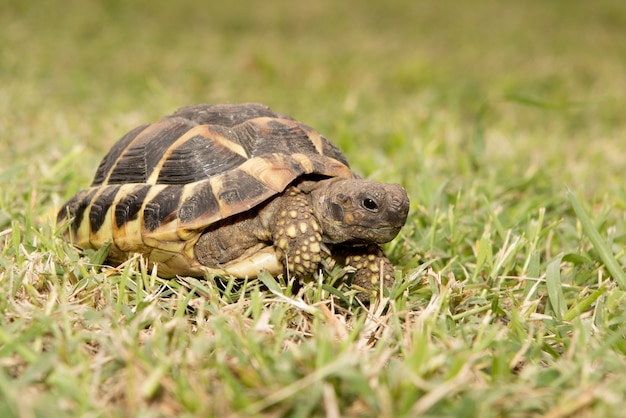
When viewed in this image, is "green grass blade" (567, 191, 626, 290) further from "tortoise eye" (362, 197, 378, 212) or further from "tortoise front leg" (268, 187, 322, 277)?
"tortoise front leg" (268, 187, 322, 277)

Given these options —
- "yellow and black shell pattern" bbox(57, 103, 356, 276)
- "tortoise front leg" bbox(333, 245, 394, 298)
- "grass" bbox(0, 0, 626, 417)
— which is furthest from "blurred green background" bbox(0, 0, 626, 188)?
"tortoise front leg" bbox(333, 245, 394, 298)

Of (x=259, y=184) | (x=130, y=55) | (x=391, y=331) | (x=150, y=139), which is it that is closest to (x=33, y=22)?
(x=130, y=55)

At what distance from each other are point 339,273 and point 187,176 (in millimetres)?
677

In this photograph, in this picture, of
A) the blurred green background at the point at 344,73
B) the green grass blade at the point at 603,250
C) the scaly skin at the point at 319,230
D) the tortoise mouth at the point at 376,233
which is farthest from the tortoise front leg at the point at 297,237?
the blurred green background at the point at 344,73

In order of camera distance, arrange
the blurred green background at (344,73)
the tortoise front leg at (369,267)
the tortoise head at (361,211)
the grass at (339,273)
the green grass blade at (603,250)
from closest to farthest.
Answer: the grass at (339,273), the tortoise head at (361,211), the tortoise front leg at (369,267), the green grass blade at (603,250), the blurred green background at (344,73)

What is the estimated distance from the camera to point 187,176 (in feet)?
7.22

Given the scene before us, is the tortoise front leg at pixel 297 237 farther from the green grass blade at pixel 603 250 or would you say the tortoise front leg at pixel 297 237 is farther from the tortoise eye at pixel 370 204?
the green grass blade at pixel 603 250

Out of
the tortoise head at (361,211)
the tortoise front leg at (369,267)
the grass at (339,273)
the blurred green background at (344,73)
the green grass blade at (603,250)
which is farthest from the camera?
the blurred green background at (344,73)

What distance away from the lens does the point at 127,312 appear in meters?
1.80

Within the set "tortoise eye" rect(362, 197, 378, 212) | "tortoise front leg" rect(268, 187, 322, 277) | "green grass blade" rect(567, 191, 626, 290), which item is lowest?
"green grass blade" rect(567, 191, 626, 290)

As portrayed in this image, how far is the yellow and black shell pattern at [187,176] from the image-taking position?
2.09 metres

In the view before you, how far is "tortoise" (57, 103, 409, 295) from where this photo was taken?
2.06 metres

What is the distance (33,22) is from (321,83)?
12.7 ft

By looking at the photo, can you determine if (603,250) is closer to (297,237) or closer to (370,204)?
(370,204)
